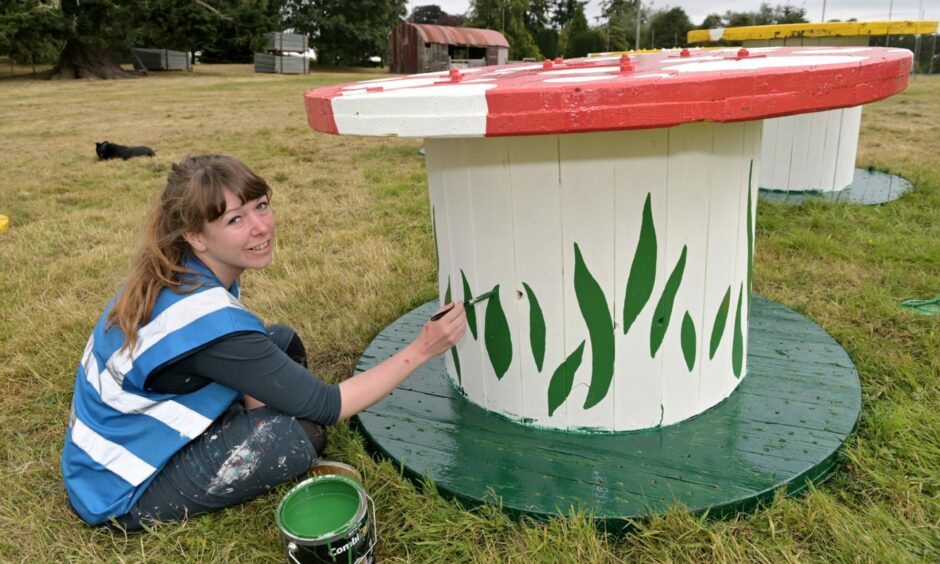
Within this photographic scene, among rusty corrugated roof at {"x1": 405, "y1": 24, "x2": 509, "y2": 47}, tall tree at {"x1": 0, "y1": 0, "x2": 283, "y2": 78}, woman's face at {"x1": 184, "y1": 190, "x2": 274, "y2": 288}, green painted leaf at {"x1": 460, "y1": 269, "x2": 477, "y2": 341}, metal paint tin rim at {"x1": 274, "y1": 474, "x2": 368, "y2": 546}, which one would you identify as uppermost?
tall tree at {"x1": 0, "y1": 0, "x2": 283, "y2": 78}

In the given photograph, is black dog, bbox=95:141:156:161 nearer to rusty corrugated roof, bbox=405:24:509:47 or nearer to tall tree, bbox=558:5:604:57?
rusty corrugated roof, bbox=405:24:509:47

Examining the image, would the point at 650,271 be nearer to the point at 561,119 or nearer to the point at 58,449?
the point at 561,119

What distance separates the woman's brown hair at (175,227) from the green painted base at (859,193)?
3.57 metres

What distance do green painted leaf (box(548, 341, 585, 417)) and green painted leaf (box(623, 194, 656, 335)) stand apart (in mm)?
137

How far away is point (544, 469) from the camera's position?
162 cm

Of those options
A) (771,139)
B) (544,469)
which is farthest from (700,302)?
(771,139)

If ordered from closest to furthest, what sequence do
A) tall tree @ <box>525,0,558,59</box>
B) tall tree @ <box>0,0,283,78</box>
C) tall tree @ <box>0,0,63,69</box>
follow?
tall tree @ <box>0,0,63,69</box> → tall tree @ <box>0,0,283,78</box> → tall tree @ <box>525,0,558,59</box>

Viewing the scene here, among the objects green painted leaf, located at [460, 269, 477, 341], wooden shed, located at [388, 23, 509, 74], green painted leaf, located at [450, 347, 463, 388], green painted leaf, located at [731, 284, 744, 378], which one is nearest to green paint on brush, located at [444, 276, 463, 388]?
green painted leaf, located at [450, 347, 463, 388]

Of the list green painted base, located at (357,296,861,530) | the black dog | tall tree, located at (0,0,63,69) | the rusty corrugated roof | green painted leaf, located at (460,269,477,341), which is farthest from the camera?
the rusty corrugated roof

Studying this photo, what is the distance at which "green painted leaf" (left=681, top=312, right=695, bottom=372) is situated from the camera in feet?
5.51

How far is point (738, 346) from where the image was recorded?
6.17 ft

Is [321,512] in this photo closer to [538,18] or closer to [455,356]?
[455,356]

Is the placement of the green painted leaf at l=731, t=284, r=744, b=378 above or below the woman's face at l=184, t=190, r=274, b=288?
below

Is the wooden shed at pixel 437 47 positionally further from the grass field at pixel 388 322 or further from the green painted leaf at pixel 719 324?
the green painted leaf at pixel 719 324
